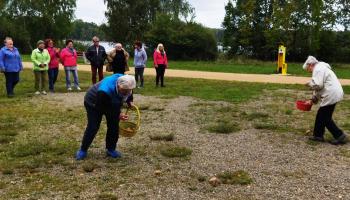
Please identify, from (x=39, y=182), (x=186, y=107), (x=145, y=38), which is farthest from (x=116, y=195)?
(x=145, y=38)

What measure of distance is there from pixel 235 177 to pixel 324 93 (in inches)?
123

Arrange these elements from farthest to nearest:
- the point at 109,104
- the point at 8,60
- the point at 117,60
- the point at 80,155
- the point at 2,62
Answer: the point at 8,60, the point at 2,62, the point at 117,60, the point at 80,155, the point at 109,104

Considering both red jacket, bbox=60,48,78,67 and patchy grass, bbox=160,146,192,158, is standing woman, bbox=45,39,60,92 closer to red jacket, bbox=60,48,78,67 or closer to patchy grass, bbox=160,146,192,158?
red jacket, bbox=60,48,78,67

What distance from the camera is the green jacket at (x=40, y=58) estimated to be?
52.1 feet

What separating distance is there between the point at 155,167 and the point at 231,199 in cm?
171

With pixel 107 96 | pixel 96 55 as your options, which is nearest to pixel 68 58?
pixel 96 55

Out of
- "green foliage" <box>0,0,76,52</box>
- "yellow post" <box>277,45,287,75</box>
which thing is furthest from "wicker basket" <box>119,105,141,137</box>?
"green foliage" <box>0,0,76,52</box>

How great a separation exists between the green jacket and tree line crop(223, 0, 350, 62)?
22.7 m

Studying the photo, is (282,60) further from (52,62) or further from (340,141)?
(340,141)

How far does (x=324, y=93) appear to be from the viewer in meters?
9.03

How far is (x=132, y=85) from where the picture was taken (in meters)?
6.98

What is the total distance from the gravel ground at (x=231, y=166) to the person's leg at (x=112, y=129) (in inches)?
10.7

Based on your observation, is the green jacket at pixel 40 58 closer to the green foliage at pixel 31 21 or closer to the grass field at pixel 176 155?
the grass field at pixel 176 155

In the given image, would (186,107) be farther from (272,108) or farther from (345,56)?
(345,56)
